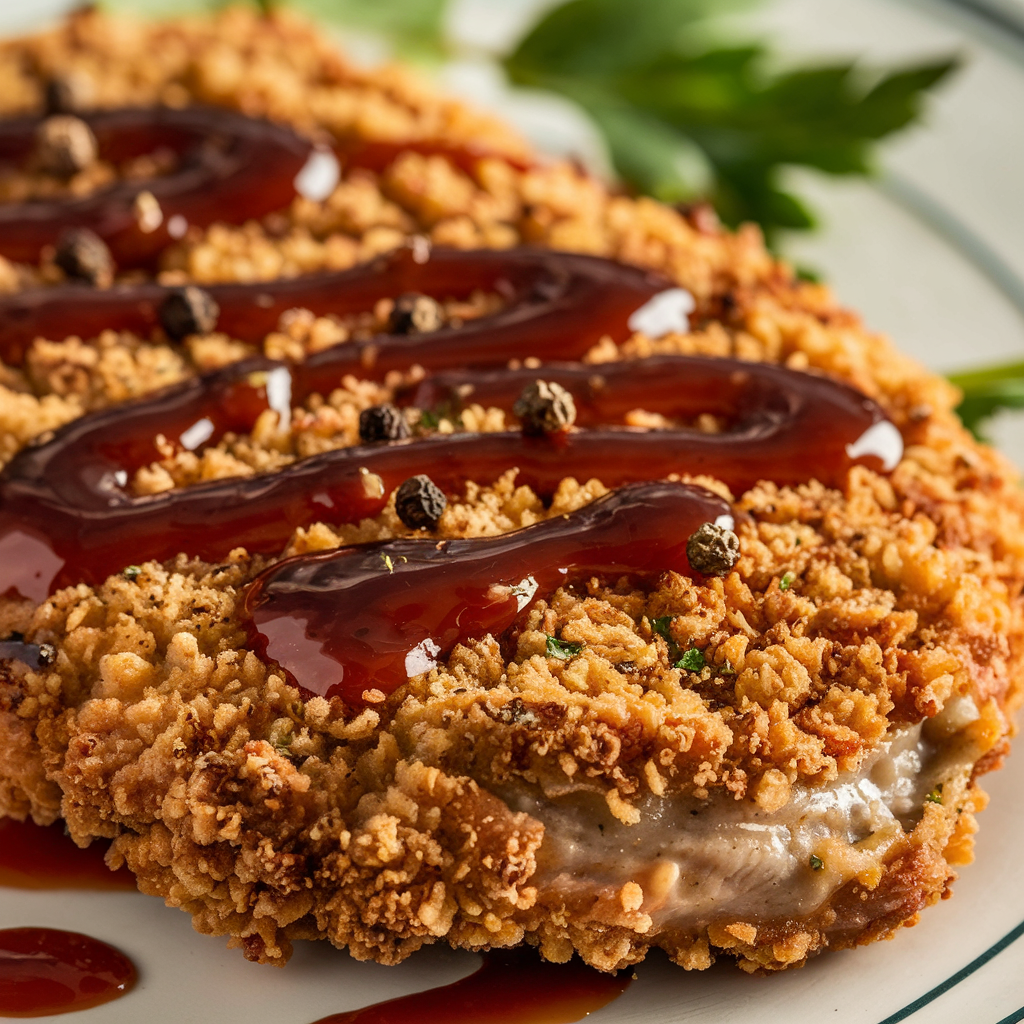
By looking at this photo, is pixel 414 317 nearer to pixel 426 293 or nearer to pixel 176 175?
pixel 426 293

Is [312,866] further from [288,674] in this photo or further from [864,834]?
[864,834]

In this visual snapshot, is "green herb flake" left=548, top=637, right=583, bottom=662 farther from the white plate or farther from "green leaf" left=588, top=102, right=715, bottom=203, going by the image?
"green leaf" left=588, top=102, right=715, bottom=203

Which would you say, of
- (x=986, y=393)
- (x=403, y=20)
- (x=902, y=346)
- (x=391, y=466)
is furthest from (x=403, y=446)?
(x=403, y=20)

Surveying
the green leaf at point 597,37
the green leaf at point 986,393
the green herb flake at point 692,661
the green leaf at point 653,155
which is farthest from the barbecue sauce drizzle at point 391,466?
the green leaf at point 597,37

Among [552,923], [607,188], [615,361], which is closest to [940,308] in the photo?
[607,188]

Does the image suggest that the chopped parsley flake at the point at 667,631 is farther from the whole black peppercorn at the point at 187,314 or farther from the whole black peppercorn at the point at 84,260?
the whole black peppercorn at the point at 84,260

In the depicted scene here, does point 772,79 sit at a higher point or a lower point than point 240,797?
higher
